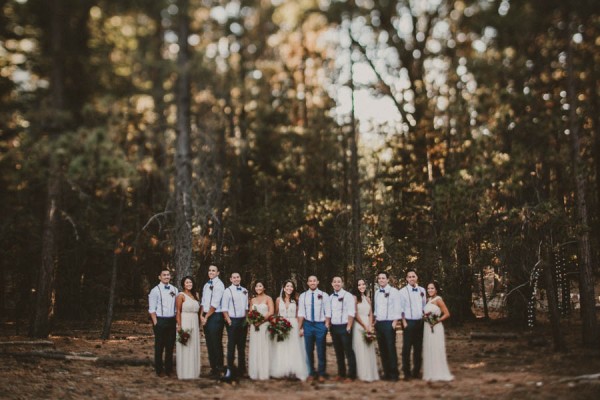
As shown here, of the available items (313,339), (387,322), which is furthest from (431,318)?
(313,339)

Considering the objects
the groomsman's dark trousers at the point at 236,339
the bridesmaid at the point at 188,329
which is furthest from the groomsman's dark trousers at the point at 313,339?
the bridesmaid at the point at 188,329

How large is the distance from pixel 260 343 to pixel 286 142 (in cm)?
1690

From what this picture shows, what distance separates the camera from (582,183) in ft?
44.3

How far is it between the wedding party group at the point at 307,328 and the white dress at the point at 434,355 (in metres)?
0.02

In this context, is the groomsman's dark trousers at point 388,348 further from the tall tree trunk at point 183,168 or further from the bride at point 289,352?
the tall tree trunk at point 183,168

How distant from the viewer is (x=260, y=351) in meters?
10.4

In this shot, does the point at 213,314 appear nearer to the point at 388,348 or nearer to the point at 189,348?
the point at 189,348

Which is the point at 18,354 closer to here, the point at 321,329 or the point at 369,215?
the point at 321,329

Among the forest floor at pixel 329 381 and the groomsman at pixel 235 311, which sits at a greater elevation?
the groomsman at pixel 235 311

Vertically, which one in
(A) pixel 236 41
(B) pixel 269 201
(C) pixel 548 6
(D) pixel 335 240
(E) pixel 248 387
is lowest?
(E) pixel 248 387

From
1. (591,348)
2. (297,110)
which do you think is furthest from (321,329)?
(297,110)

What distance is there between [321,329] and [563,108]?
32.4ft

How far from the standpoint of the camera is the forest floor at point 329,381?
344 inches

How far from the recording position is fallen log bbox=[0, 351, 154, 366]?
1219 cm
